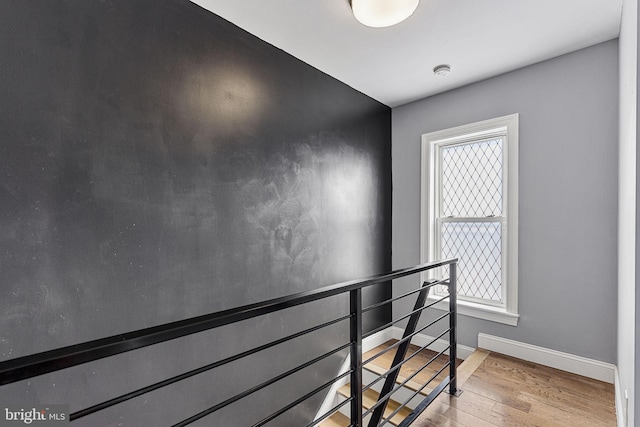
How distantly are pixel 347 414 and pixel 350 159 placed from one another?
2244 mm

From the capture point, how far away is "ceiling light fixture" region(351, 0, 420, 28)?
1747 mm

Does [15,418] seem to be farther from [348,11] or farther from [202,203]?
[348,11]

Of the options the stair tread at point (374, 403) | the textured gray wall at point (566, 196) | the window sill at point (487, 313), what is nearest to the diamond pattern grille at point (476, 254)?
the window sill at point (487, 313)

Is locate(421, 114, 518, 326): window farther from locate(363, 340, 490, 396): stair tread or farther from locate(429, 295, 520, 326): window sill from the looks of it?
locate(363, 340, 490, 396): stair tread

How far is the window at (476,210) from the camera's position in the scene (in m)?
2.64

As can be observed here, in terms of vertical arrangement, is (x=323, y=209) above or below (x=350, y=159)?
below

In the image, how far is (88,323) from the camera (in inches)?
56.4

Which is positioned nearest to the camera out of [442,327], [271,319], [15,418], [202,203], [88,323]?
[15,418]

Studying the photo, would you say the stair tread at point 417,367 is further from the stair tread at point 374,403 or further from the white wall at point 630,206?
the white wall at point 630,206

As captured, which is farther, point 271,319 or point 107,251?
point 271,319

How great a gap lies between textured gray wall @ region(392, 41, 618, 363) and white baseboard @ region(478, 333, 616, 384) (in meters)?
0.05

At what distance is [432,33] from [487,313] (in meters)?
2.26

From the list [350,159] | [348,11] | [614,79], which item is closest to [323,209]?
[350,159]

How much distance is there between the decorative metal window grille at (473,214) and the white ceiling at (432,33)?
68cm
